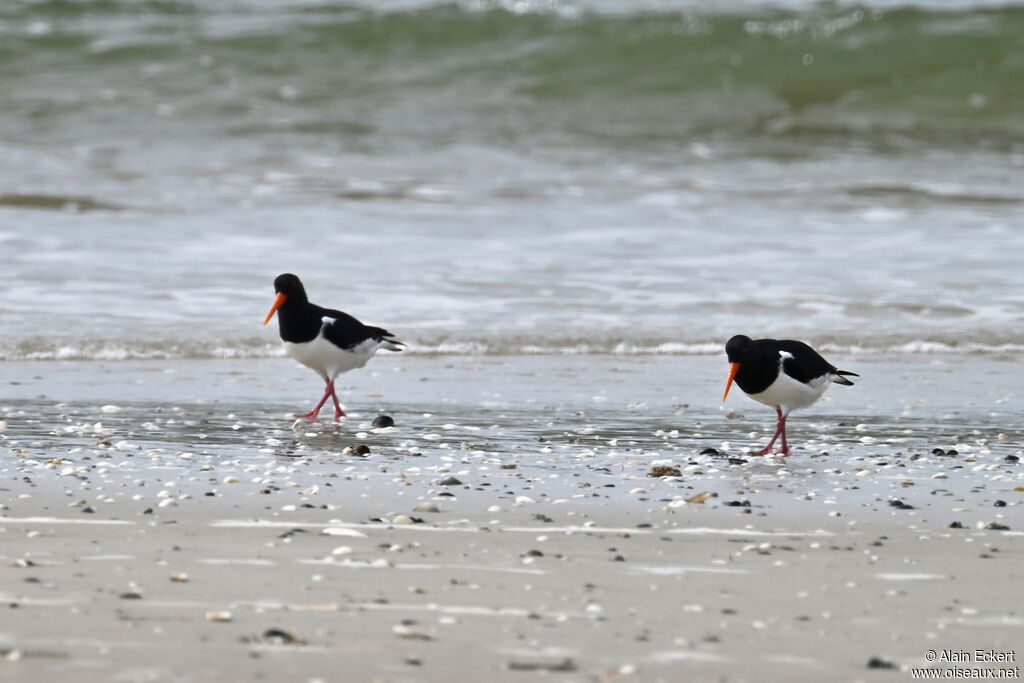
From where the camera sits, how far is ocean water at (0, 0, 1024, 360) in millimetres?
9938

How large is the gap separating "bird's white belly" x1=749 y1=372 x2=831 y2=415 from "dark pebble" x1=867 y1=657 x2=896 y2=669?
10.3 ft

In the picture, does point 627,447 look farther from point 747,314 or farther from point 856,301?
point 856,301

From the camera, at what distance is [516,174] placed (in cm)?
1650

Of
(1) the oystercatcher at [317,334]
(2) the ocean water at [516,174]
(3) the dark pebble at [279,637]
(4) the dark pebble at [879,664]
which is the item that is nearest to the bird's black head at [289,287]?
(1) the oystercatcher at [317,334]

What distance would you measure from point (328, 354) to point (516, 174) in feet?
31.6

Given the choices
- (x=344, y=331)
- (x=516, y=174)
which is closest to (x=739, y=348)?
(x=344, y=331)

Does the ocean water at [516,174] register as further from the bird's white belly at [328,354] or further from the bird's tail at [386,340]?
the bird's white belly at [328,354]

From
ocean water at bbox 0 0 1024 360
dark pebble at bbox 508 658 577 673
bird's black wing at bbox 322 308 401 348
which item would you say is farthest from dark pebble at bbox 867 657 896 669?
ocean water at bbox 0 0 1024 360

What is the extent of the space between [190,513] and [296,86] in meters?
18.1

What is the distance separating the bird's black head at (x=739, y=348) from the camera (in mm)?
6067

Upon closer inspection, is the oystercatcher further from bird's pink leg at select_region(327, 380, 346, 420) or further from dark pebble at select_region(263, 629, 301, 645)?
dark pebble at select_region(263, 629, 301, 645)

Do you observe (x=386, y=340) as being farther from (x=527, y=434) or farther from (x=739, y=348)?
(x=739, y=348)

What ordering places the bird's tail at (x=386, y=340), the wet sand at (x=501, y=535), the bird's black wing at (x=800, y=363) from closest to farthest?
the wet sand at (x=501, y=535), the bird's black wing at (x=800, y=363), the bird's tail at (x=386, y=340)

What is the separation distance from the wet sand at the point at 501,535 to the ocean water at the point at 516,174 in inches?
84.2
